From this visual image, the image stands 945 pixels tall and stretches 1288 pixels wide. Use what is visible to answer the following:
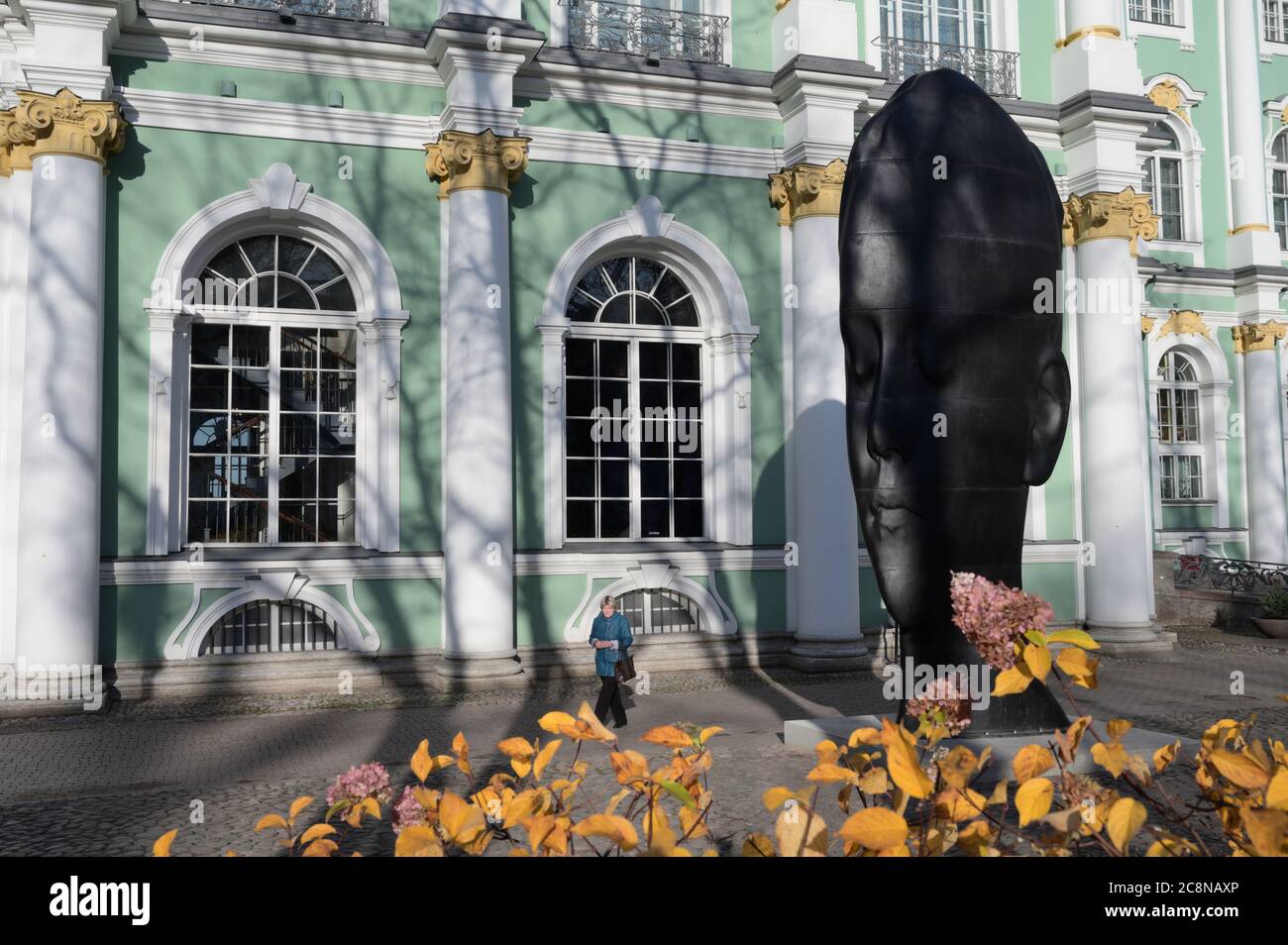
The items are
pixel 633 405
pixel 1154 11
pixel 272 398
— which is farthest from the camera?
pixel 1154 11

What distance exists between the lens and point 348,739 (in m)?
9.05

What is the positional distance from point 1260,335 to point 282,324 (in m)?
16.8

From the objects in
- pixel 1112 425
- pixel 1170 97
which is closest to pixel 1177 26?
pixel 1170 97

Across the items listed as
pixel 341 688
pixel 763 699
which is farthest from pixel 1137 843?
pixel 341 688

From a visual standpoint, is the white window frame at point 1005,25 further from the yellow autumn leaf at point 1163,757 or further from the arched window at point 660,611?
the yellow autumn leaf at point 1163,757

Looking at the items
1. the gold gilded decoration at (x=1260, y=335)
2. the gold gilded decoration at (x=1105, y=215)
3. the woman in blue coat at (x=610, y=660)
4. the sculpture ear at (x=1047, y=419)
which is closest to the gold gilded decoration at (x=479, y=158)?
the woman in blue coat at (x=610, y=660)

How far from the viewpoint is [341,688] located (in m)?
11.4

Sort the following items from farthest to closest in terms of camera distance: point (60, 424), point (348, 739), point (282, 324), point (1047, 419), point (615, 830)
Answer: point (282, 324) → point (60, 424) → point (348, 739) → point (1047, 419) → point (615, 830)

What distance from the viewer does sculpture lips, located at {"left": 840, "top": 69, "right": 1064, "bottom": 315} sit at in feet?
21.4

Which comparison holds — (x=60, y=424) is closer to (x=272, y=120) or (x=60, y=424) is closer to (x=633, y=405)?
(x=272, y=120)

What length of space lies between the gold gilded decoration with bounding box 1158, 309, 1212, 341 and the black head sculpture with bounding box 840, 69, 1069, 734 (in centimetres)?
1484

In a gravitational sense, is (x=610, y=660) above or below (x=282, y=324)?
below

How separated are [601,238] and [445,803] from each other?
1137cm

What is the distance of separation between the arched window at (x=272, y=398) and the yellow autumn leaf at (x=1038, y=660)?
10.8 m
